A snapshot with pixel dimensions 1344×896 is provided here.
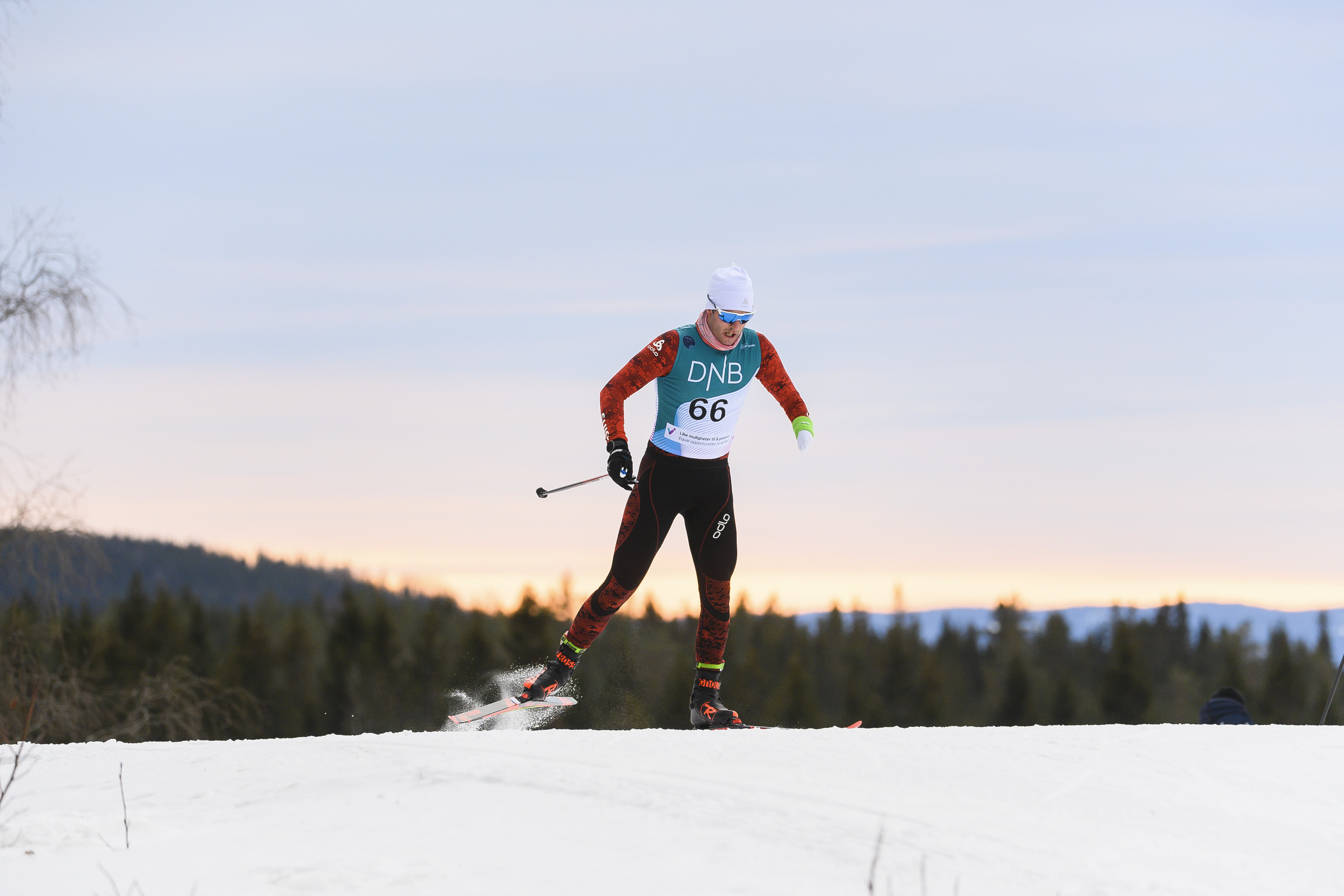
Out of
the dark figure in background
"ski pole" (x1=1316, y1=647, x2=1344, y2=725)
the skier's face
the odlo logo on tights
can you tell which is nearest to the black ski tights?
the odlo logo on tights

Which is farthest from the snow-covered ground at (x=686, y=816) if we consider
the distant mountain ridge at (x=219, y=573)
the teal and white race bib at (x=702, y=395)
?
the distant mountain ridge at (x=219, y=573)

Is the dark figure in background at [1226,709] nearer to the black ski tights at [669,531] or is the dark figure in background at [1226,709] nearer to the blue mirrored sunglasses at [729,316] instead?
the black ski tights at [669,531]

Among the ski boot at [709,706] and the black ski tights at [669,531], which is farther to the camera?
the ski boot at [709,706]

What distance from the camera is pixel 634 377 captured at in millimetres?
6258

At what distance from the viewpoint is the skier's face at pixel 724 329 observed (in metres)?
6.23

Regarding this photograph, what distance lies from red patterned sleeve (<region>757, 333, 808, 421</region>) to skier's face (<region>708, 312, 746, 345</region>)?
0.84ft

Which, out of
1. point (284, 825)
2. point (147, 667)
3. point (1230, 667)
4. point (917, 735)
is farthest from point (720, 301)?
point (1230, 667)

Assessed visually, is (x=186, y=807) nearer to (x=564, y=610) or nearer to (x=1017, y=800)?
(x=1017, y=800)

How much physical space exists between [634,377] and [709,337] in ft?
1.49

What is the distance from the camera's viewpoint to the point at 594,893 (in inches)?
133

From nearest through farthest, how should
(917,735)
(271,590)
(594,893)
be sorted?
(594,893) < (917,735) < (271,590)

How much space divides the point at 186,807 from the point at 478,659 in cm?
4168

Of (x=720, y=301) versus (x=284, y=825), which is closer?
(x=284, y=825)

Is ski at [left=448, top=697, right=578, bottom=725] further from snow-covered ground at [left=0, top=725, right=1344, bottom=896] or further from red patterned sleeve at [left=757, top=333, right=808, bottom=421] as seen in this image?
red patterned sleeve at [left=757, top=333, right=808, bottom=421]
